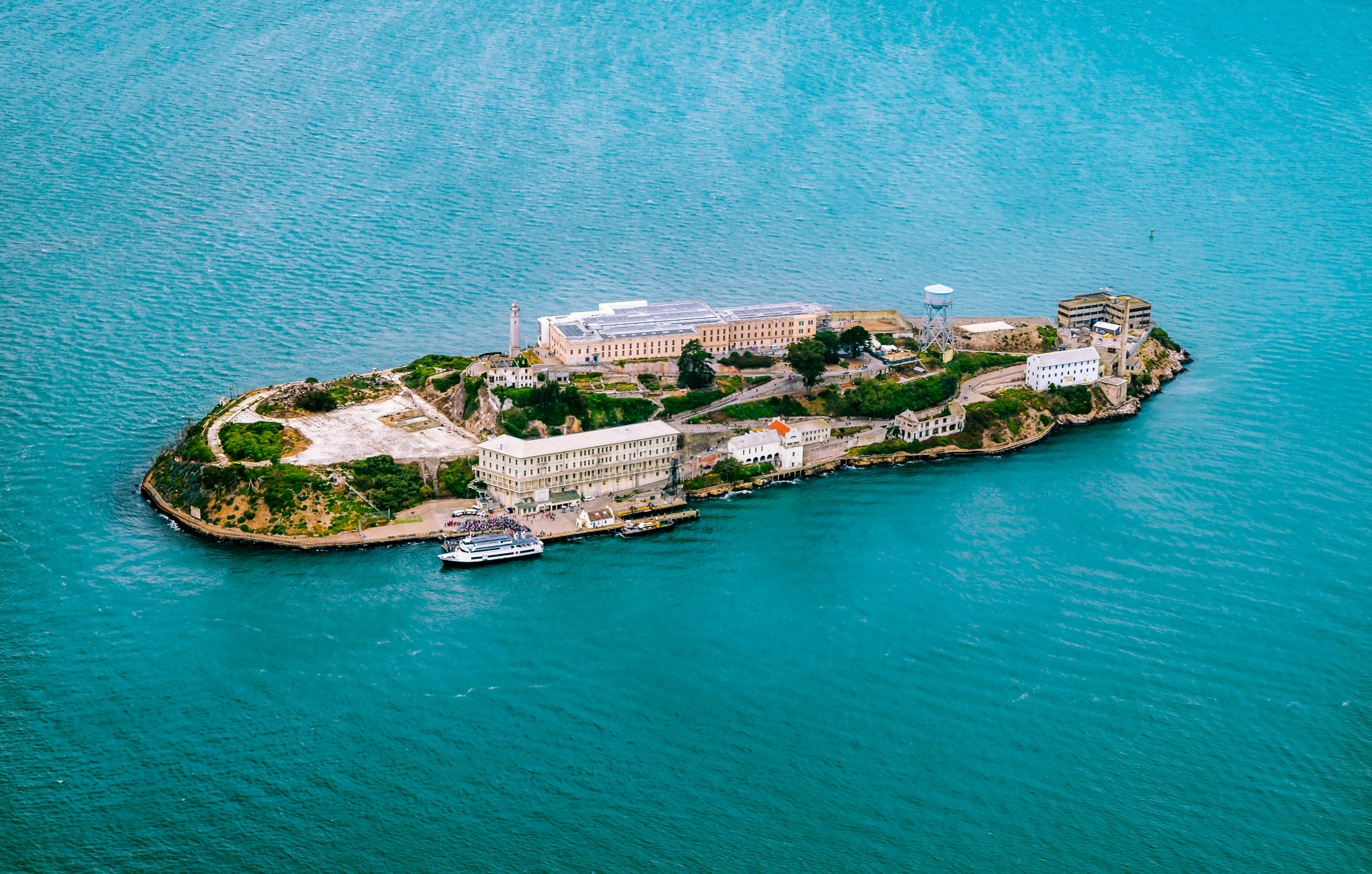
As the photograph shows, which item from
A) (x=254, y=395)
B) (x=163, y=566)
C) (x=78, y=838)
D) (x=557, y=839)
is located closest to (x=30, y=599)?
(x=163, y=566)

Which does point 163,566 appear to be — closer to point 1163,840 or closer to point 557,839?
point 557,839

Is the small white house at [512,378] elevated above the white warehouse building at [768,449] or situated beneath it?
elevated above

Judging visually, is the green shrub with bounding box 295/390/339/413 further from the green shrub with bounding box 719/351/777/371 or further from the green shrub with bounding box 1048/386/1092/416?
the green shrub with bounding box 1048/386/1092/416

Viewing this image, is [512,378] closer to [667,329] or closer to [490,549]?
[667,329]

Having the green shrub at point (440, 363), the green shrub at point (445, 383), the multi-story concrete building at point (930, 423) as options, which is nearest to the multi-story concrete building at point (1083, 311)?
the multi-story concrete building at point (930, 423)

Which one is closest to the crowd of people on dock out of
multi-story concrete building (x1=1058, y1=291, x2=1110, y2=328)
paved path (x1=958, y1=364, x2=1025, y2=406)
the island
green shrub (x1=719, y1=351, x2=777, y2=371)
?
the island

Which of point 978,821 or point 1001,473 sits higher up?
point 1001,473

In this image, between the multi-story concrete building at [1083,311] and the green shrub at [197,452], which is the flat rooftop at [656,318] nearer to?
the multi-story concrete building at [1083,311]
